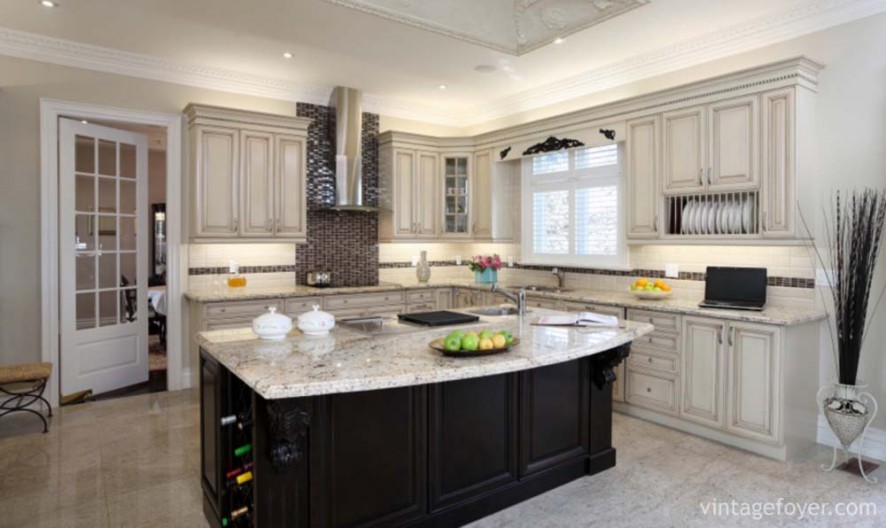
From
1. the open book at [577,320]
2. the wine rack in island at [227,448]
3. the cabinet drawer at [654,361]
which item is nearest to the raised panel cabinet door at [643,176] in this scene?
the cabinet drawer at [654,361]

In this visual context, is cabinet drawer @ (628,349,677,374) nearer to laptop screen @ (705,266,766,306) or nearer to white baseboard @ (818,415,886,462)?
laptop screen @ (705,266,766,306)

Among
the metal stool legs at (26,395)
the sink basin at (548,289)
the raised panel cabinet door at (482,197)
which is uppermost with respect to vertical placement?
the raised panel cabinet door at (482,197)

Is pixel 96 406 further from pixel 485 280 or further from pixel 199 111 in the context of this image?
pixel 485 280

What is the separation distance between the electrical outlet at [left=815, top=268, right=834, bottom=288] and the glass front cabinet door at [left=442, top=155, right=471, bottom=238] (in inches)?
137

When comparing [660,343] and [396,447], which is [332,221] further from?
[396,447]

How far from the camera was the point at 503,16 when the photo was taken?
8.63 feet

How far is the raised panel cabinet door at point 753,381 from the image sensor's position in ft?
11.2

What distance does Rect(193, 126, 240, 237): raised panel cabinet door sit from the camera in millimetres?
4832

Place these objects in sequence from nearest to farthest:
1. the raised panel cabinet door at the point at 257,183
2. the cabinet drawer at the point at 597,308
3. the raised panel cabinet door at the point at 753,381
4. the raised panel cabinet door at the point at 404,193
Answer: the raised panel cabinet door at the point at 753,381
the cabinet drawer at the point at 597,308
the raised panel cabinet door at the point at 257,183
the raised panel cabinet door at the point at 404,193

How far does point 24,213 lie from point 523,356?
438 centimetres

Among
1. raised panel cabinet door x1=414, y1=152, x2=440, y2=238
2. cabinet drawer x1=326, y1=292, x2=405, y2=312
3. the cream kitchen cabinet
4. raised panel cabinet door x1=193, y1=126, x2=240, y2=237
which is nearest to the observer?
the cream kitchen cabinet

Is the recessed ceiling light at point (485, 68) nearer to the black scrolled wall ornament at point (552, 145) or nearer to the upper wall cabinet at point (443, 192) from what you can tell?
the black scrolled wall ornament at point (552, 145)

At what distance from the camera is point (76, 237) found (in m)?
4.67

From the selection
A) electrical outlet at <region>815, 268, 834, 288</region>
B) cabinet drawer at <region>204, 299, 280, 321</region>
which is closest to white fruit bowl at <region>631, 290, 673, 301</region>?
electrical outlet at <region>815, 268, 834, 288</region>
